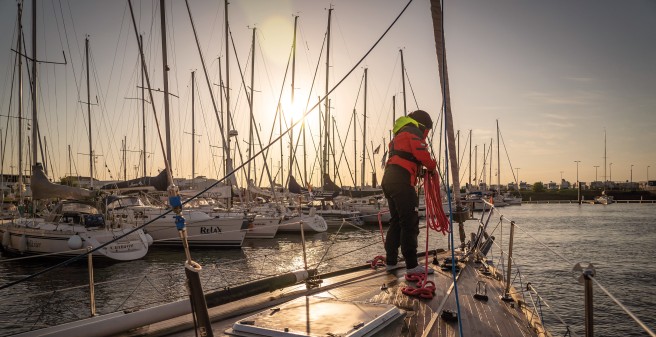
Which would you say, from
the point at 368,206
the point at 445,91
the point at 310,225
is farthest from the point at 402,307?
the point at 368,206

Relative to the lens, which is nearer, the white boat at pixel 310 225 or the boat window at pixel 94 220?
the boat window at pixel 94 220

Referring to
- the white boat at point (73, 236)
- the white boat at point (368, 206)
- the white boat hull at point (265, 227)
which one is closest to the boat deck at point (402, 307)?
the white boat at point (73, 236)

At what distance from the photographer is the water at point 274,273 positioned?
10477mm

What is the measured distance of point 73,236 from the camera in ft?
56.1

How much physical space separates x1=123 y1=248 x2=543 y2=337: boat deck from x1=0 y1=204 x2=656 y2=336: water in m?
0.63

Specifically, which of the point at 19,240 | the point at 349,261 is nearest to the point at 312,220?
the point at 349,261

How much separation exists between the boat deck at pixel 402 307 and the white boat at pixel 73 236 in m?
15.1

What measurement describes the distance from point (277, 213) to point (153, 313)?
82.3ft

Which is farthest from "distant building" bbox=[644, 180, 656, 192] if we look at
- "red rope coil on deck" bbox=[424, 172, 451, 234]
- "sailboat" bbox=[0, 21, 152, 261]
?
"red rope coil on deck" bbox=[424, 172, 451, 234]

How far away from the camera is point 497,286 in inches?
222

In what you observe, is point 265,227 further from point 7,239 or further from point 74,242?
point 7,239

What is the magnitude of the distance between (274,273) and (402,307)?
1226cm

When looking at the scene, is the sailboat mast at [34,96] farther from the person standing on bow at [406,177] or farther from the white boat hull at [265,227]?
the person standing on bow at [406,177]

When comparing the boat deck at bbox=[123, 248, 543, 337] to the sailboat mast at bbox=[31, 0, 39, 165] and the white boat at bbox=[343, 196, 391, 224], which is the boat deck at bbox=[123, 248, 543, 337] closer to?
the sailboat mast at bbox=[31, 0, 39, 165]
